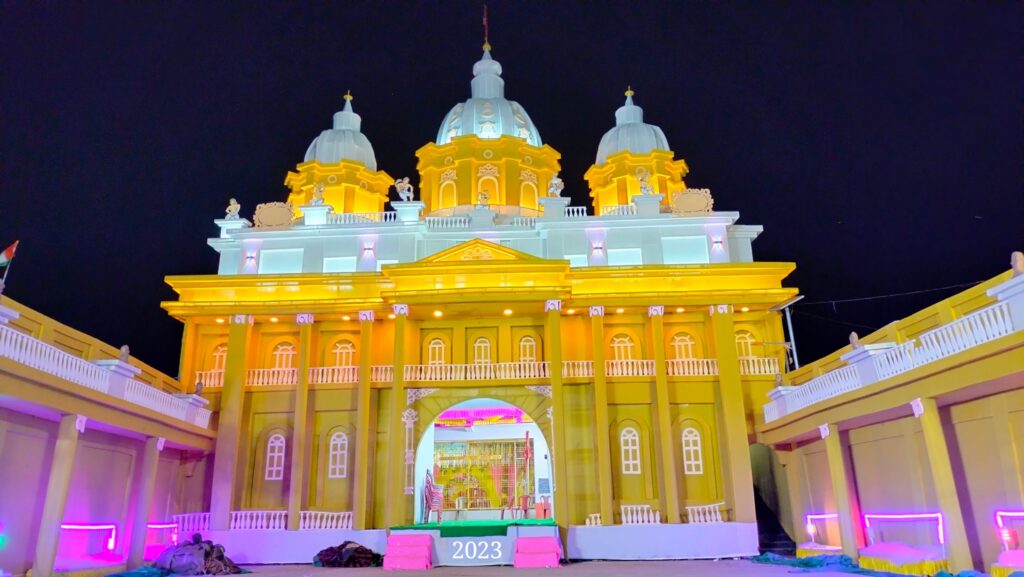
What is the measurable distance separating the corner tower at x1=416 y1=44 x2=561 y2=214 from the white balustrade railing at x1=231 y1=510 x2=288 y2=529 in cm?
1330

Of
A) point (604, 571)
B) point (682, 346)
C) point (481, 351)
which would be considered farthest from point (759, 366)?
point (604, 571)

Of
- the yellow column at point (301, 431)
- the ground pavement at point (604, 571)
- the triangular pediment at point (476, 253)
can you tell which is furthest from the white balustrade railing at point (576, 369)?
the yellow column at point (301, 431)

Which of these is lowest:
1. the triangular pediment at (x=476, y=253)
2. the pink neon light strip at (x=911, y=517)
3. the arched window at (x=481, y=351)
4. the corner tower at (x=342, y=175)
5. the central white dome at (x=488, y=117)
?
the pink neon light strip at (x=911, y=517)

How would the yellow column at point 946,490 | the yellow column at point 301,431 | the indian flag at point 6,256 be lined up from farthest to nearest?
1. the yellow column at point 301,431
2. the indian flag at point 6,256
3. the yellow column at point 946,490

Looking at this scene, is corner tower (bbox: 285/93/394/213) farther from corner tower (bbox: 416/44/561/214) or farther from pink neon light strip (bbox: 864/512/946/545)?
pink neon light strip (bbox: 864/512/946/545)

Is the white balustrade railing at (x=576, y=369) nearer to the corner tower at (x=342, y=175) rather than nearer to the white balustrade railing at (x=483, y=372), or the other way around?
the white balustrade railing at (x=483, y=372)

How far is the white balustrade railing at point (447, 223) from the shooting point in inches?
1054

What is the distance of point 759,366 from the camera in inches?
943

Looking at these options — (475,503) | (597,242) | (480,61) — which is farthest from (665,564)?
(480,61)

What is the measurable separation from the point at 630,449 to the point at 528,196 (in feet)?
38.5

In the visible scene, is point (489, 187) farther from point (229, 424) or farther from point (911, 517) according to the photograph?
point (911, 517)

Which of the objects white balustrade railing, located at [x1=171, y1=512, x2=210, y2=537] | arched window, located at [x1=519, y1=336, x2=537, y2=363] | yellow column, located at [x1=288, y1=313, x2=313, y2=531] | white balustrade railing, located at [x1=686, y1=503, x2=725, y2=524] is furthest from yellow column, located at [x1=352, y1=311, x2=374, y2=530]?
white balustrade railing, located at [x1=686, y1=503, x2=725, y2=524]

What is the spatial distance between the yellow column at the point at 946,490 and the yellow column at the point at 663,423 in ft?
28.3

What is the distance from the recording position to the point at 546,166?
101 ft
